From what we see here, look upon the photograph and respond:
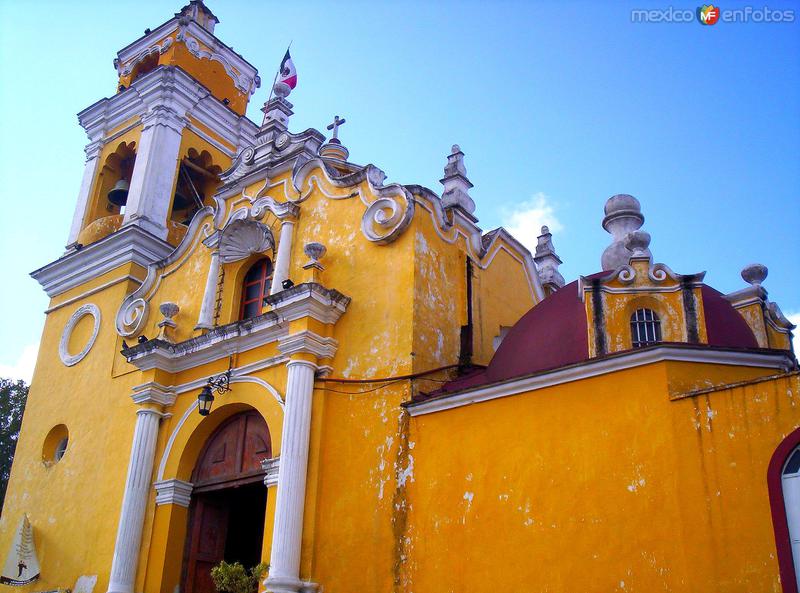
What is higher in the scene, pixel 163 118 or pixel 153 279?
pixel 163 118

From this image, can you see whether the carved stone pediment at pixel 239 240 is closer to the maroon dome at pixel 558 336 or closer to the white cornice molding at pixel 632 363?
the maroon dome at pixel 558 336

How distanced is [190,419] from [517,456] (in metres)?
6.11

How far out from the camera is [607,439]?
884 centimetres

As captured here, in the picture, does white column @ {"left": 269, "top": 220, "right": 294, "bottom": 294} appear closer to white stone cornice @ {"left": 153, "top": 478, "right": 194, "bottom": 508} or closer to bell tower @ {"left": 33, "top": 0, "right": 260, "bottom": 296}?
white stone cornice @ {"left": 153, "top": 478, "right": 194, "bottom": 508}

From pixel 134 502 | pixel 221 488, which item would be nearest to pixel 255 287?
pixel 221 488

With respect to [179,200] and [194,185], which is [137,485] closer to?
[179,200]

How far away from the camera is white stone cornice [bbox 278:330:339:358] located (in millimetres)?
11828

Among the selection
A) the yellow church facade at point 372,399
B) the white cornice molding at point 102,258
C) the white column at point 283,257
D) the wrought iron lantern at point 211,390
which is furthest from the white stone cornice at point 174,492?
the white cornice molding at point 102,258

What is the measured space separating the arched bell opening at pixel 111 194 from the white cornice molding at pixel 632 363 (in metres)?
10.9

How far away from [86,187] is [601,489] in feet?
47.2

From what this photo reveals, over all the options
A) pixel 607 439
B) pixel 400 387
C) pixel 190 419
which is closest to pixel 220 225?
pixel 190 419

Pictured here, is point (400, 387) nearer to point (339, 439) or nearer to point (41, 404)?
point (339, 439)

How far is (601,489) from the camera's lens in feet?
28.5

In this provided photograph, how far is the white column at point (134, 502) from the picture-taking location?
41.1 ft
